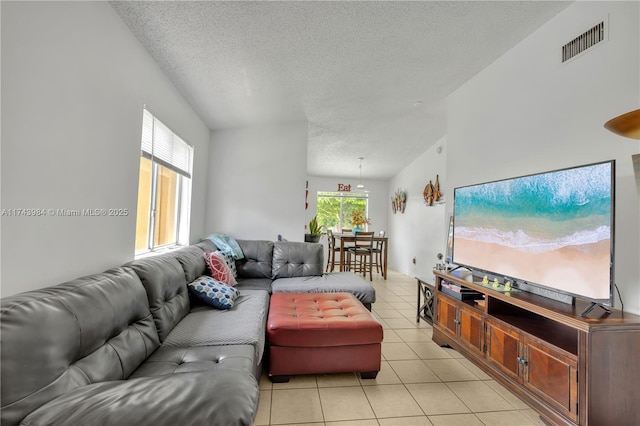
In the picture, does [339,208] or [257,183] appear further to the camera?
[339,208]

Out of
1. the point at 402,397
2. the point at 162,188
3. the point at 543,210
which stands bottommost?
the point at 402,397

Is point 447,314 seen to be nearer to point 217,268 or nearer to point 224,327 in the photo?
point 224,327

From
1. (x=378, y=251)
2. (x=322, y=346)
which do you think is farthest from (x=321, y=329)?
(x=378, y=251)

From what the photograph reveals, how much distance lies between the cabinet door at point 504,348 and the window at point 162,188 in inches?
114

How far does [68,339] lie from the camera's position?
1.01 metres

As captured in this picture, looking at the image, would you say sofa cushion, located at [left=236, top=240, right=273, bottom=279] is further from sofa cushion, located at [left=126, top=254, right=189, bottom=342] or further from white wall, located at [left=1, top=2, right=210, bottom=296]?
white wall, located at [left=1, top=2, right=210, bottom=296]

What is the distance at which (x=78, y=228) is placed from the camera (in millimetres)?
1551

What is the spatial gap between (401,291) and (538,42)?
3.69 meters

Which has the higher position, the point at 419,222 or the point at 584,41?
the point at 584,41

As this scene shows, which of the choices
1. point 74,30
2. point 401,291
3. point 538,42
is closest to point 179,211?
A: point 74,30

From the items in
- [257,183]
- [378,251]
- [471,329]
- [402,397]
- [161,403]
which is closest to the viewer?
[161,403]

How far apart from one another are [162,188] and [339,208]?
5.37m

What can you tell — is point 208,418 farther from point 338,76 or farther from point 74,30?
point 338,76

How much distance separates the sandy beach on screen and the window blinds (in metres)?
3.01
